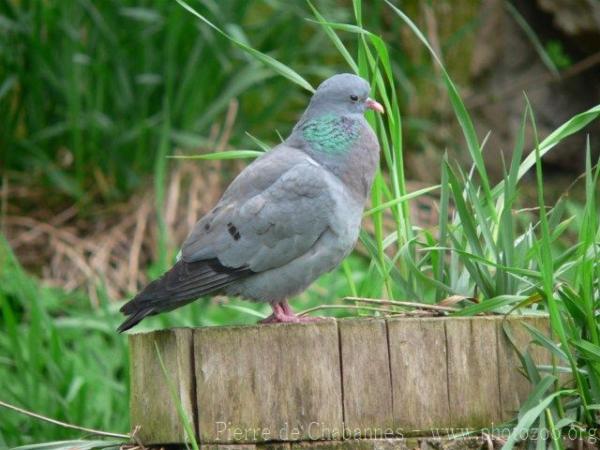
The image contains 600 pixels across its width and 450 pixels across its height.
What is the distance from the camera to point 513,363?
2.65 metres

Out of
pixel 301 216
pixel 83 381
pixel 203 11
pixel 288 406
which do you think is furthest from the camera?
pixel 203 11

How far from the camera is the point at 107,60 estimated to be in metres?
5.42

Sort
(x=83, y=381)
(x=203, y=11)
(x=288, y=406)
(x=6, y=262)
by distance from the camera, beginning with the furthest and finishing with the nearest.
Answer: (x=203, y=11) < (x=6, y=262) < (x=83, y=381) < (x=288, y=406)

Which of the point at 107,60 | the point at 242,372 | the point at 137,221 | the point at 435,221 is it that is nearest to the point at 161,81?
the point at 107,60

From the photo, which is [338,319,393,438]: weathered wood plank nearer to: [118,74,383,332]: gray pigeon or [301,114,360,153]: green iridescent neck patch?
[118,74,383,332]: gray pigeon

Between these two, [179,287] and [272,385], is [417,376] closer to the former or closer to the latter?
[272,385]

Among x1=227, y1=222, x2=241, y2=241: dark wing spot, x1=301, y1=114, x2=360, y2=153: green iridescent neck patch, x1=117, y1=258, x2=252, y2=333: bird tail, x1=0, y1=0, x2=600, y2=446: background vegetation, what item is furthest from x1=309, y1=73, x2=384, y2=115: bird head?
x1=0, y1=0, x2=600, y2=446: background vegetation

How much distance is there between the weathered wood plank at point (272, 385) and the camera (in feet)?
8.35

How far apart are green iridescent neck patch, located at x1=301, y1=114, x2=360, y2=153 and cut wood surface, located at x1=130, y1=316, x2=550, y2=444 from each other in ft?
2.43

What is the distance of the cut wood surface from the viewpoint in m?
2.55

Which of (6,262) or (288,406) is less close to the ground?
(6,262)

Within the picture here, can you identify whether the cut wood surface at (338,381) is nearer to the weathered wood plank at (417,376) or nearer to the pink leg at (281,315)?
the weathered wood plank at (417,376)

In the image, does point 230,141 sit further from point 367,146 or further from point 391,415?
point 391,415

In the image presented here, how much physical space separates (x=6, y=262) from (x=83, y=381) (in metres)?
0.96
